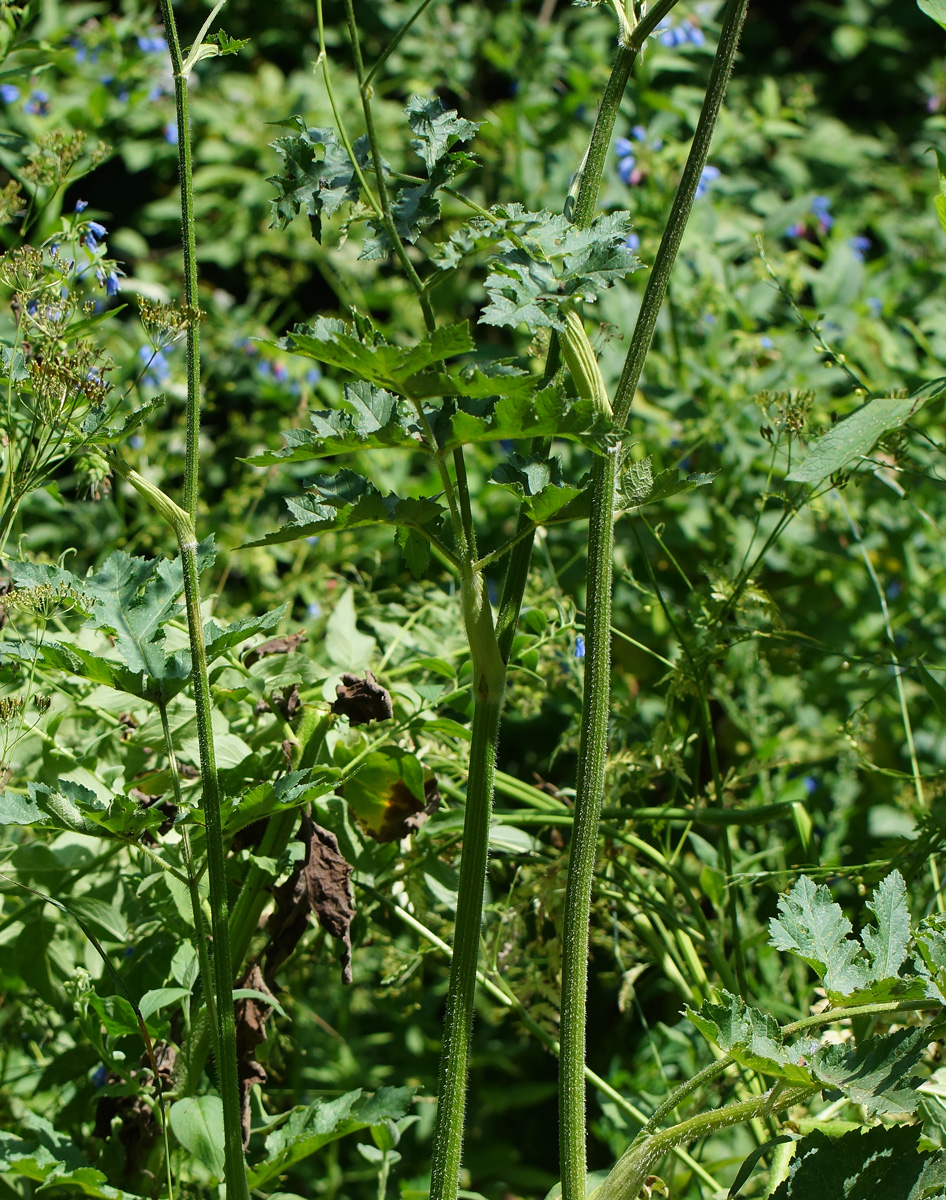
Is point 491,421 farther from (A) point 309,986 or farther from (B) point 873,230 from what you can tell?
(B) point 873,230

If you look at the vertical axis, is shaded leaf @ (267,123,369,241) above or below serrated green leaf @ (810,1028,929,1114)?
above

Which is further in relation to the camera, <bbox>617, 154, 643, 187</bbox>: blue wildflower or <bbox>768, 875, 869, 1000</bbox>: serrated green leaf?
<bbox>617, 154, 643, 187</bbox>: blue wildflower

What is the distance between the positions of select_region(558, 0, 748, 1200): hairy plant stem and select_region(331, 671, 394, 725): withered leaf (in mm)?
215

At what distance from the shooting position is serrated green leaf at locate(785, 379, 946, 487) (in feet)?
2.81

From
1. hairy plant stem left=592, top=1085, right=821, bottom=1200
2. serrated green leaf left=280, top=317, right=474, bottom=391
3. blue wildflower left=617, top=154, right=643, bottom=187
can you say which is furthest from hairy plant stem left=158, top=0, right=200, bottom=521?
blue wildflower left=617, top=154, right=643, bottom=187

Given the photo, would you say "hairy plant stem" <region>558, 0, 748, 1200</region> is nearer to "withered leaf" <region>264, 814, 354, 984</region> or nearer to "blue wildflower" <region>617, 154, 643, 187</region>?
"withered leaf" <region>264, 814, 354, 984</region>

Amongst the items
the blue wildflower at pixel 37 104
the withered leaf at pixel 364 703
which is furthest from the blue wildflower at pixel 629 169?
the withered leaf at pixel 364 703

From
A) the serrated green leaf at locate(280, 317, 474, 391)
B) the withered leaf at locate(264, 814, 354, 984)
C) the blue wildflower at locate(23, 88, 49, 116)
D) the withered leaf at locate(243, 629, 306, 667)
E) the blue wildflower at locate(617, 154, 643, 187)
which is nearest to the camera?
the serrated green leaf at locate(280, 317, 474, 391)

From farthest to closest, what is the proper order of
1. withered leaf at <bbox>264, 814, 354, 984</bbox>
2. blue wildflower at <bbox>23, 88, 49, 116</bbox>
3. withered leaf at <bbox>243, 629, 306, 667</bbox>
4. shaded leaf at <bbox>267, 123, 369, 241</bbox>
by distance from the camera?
blue wildflower at <bbox>23, 88, 49, 116</bbox>, withered leaf at <bbox>243, 629, 306, 667</bbox>, withered leaf at <bbox>264, 814, 354, 984</bbox>, shaded leaf at <bbox>267, 123, 369, 241</bbox>

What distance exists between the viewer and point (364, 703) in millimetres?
868

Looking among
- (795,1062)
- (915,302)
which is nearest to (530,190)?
(915,302)

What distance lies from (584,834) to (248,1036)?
0.35m

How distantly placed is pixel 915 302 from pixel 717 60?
1.72m

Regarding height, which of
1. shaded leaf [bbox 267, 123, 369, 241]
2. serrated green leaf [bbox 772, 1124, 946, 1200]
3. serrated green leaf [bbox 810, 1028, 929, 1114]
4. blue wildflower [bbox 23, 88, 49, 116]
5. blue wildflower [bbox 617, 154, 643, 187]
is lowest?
serrated green leaf [bbox 772, 1124, 946, 1200]
